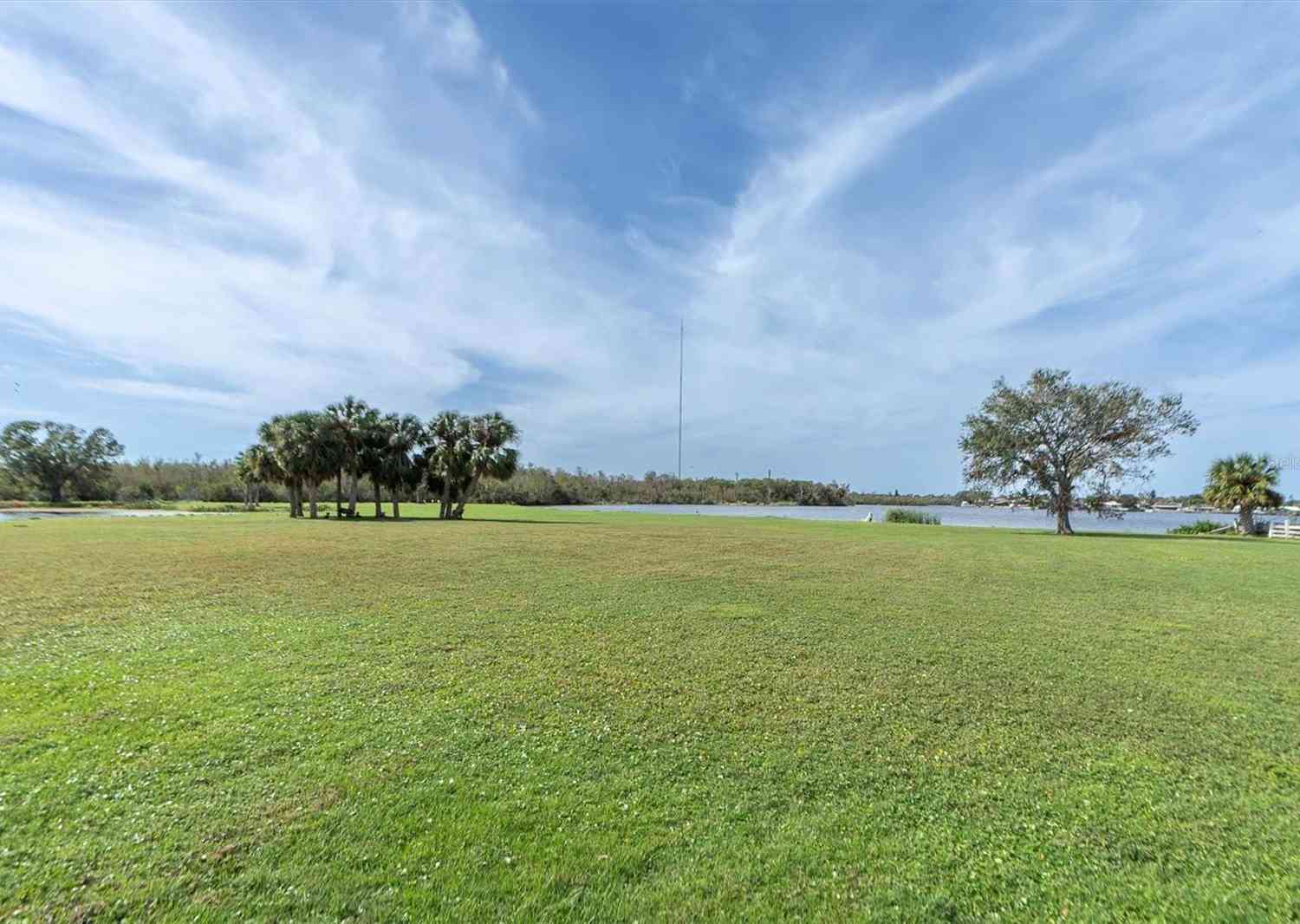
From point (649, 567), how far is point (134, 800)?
1166 cm

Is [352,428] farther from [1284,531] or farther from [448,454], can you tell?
[1284,531]

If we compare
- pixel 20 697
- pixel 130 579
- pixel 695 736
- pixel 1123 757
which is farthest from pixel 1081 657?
pixel 130 579

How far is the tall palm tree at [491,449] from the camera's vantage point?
41188 millimetres

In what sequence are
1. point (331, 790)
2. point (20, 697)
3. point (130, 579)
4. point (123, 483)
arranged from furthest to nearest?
point (123, 483)
point (130, 579)
point (20, 697)
point (331, 790)

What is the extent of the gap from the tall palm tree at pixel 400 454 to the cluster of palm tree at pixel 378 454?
0.06 m

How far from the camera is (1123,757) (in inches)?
161

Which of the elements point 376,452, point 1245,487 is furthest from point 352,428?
point 1245,487

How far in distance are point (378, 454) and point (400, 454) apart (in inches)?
61.8

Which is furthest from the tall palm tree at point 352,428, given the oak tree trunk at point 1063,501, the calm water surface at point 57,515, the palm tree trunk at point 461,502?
the oak tree trunk at point 1063,501

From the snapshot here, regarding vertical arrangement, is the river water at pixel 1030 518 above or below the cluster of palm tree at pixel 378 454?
below

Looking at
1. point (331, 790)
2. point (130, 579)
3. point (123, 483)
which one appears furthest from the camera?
point (123, 483)

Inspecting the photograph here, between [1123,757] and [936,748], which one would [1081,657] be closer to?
[1123,757]

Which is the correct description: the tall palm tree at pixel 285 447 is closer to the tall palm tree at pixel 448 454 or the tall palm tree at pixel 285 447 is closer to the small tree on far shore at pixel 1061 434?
the tall palm tree at pixel 448 454

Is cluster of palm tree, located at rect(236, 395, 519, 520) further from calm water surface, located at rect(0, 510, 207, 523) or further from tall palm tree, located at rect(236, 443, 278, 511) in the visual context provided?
calm water surface, located at rect(0, 510, 207, 523)
